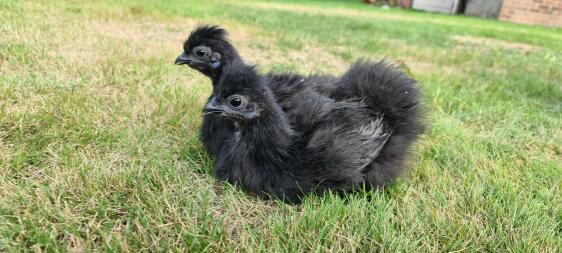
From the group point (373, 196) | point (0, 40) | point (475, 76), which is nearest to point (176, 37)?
point (0, 40)

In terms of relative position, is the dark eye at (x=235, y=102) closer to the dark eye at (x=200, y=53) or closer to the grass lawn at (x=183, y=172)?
the grass lawn at (x=183, y=172)

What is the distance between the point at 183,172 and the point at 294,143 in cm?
71

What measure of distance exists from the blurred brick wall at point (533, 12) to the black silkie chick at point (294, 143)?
759 inches

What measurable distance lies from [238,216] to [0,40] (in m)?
3.63

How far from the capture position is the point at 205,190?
226 centimetres

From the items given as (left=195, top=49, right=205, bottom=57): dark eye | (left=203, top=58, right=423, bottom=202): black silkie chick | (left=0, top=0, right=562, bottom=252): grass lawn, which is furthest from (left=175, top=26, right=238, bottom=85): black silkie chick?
(left=203, top=58, right=423, bottom=202): black silkie chick

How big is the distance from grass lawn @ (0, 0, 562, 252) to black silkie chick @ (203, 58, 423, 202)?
0.10m

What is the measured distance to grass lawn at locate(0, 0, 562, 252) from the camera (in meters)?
1.88

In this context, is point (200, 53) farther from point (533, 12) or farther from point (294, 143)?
point (533, 12)

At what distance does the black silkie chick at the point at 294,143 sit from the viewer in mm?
2227

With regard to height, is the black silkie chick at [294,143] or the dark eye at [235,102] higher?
the dark eye at [235,102]

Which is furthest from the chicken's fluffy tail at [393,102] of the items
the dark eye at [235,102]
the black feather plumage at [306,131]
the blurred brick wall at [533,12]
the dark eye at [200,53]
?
the blurred brick wall at [533,12]

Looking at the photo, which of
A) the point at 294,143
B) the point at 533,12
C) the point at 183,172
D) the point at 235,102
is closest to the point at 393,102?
the point at 294,143

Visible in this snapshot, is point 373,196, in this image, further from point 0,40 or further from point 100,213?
point 0,40
